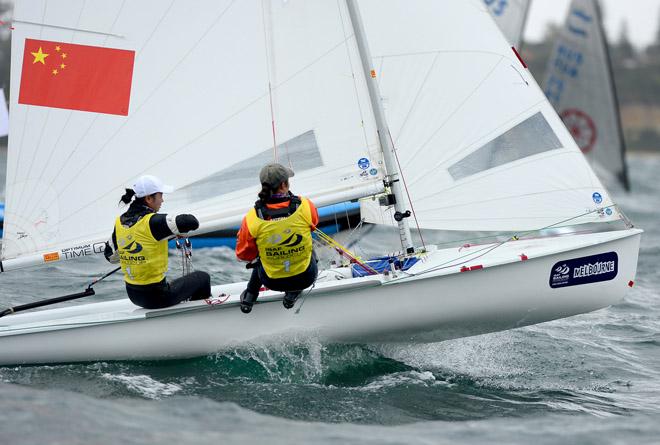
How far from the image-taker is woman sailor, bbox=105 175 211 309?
15.8 ft

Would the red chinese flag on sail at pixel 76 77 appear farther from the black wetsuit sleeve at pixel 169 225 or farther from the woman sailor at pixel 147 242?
the black wetsuit sleeve at pixel 169 225

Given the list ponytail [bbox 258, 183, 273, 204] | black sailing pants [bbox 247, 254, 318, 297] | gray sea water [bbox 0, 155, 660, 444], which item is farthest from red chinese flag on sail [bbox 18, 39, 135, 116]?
gray sea water [bbox 0, 155, 660, 444]

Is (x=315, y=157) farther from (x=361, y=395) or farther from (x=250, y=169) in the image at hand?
(x=361, y=395)

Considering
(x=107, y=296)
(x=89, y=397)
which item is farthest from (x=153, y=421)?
(x=107, y=296)

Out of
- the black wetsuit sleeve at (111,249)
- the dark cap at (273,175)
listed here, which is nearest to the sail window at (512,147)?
the dark cap at (273,175)

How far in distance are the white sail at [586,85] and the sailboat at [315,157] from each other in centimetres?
897

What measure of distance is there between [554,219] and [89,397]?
2746mm

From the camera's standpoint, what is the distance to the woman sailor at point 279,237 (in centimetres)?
472

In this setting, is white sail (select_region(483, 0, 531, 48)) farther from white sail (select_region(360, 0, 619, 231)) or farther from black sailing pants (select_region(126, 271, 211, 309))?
black sailing pants (select_region(126, 271, 211, 309))

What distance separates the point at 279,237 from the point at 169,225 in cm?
58

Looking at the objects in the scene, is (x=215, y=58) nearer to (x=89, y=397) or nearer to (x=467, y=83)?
(x=467, y=83)

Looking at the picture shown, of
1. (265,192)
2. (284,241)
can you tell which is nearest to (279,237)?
(284,241)

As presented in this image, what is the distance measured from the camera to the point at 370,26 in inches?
220

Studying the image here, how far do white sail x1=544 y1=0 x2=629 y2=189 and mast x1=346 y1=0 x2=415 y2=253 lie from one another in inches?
369
